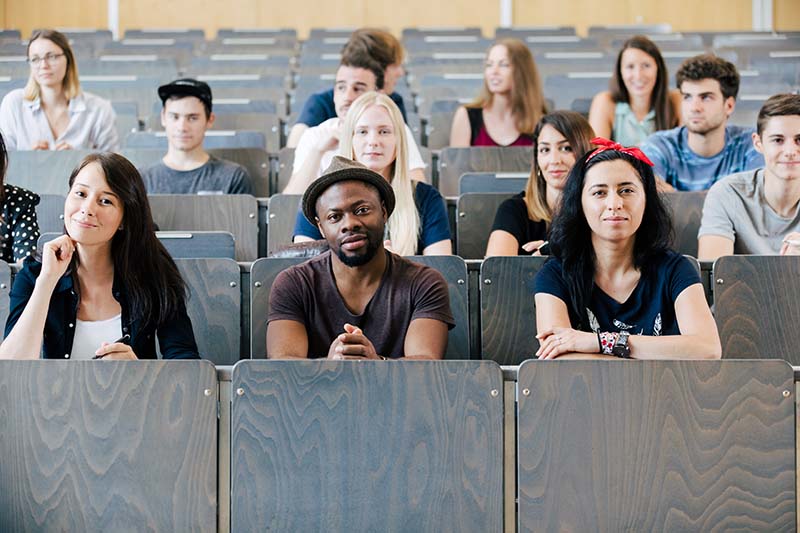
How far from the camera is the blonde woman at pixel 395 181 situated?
312 centimetres

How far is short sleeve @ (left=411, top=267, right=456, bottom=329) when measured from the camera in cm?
247

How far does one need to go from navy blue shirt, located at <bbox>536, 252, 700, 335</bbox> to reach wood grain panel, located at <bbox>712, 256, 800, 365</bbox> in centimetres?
18

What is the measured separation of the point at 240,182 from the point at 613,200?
61.4 inches

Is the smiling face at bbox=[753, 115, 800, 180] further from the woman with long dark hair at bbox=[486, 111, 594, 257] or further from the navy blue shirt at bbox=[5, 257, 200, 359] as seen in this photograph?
the navy blue shirt at bbox=[5, 257, 200, 359]

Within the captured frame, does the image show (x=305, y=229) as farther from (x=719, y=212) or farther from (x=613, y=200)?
(x=719, y=212)

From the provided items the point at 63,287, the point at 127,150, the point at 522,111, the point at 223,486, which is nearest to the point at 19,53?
the point at 127,150

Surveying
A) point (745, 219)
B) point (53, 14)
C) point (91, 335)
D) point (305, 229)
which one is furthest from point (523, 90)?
point (53, 14)

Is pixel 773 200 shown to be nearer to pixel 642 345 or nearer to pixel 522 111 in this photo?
pixel 642 345

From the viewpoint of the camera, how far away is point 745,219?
10.3ft

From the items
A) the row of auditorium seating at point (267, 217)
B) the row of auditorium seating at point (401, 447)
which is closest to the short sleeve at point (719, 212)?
the row of auditorium seating at point (267, 217)

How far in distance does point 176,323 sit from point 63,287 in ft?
0.81

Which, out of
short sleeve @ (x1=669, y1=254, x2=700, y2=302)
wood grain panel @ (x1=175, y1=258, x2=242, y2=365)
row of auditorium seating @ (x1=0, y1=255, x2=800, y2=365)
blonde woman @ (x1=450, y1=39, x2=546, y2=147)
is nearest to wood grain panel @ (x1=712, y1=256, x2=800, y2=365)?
row of auditorium seating @ (x1=0, y1=255, x2=800, y2=365)

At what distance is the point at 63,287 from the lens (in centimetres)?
252

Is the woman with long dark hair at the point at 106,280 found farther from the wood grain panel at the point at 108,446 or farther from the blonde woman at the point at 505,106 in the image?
the blonde woman at the point at 505,106
